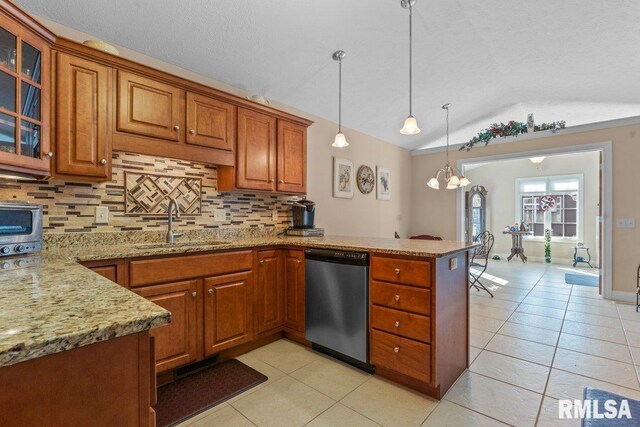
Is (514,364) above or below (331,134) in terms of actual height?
below

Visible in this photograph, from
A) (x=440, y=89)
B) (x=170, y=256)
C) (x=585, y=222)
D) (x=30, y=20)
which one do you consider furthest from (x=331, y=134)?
(x=585, y=222)

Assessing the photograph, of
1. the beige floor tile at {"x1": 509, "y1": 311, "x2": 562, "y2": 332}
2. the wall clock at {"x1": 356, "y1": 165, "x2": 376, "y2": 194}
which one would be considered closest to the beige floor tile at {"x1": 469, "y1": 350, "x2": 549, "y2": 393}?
the beige floor tile at {"x1": 509, "y1": 311, "x2": 562, "y2": 332}

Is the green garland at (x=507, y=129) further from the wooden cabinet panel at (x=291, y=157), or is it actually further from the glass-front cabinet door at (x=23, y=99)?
the glass-front cabinet door at (x=23, y=99)

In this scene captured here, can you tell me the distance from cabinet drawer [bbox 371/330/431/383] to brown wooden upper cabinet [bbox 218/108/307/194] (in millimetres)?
1637

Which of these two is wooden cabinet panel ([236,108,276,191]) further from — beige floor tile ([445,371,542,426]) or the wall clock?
beige floor tile ([445,371,542,426])

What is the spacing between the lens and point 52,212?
6.44 ft

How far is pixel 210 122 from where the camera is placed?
245 cm

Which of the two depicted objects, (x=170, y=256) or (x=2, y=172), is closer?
(x=2, y=172)

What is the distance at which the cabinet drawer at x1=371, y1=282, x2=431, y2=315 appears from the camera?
6.01 ft

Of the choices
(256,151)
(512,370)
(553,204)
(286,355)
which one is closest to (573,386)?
(512,370)

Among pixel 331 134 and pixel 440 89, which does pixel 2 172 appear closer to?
pixel 331 134

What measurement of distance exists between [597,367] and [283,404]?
230 centimetres

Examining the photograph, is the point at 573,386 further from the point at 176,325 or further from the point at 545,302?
the point at 176,325

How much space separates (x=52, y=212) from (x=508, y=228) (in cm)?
860
